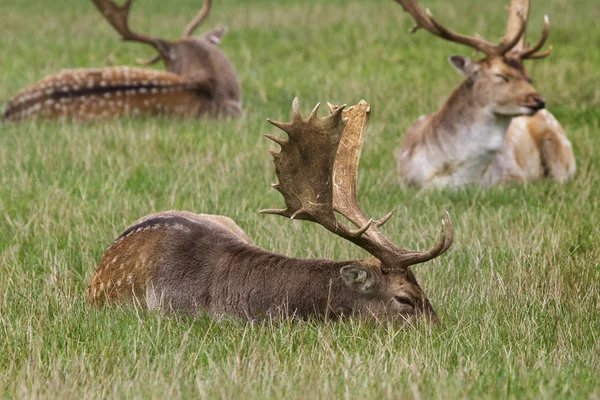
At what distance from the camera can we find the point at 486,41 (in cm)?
823

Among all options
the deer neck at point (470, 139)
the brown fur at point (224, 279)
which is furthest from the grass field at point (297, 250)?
the deer neck at point (470, 139)

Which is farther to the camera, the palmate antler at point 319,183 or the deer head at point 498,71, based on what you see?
the deer head at point 498,71

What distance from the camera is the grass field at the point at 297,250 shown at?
3736 mm

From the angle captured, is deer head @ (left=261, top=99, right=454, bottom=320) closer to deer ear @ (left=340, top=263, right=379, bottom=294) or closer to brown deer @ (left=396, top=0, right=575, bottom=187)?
deer ear @ (left=340, top=263, right=379, bottom=294)

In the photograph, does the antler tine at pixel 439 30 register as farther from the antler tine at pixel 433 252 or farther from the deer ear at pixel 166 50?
the antler tine at pixel 433 252

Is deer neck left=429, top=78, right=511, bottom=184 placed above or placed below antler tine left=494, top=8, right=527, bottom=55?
below

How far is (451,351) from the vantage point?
4020 mm

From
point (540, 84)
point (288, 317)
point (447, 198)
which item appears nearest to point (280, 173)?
point (288, 317)

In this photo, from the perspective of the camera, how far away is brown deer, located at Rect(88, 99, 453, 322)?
4.41m

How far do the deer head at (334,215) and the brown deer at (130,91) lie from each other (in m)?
Result: 6.42

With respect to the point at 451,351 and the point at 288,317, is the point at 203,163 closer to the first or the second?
the point at 288,317

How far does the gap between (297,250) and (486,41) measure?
10.2 feet

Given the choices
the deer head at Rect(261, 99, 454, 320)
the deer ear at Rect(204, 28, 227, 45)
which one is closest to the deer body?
the deer head at Rect(261, 99, 454, 320)

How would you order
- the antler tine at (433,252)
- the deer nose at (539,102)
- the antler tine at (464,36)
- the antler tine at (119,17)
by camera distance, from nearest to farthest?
1. the antler tine at (433,252)
2. the deer nose at (539,102)
3. the antler tine at (464,36)
4. the antler tine at (119,17)
